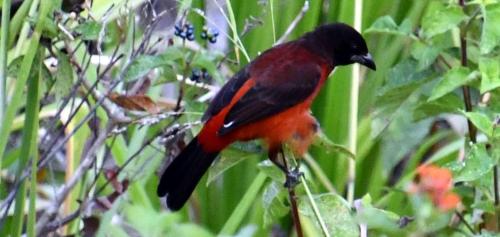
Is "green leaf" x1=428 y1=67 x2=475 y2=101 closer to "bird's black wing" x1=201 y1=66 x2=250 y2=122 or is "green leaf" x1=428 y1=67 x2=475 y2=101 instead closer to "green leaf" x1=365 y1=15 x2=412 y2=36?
"green leaf" x1=365 y1=15 x2=412 y2=36

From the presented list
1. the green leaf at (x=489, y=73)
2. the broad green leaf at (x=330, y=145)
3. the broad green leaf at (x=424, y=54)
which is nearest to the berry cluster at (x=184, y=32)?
the broad green leaf at (x=330, y=145)

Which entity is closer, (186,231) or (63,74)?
(186,231)

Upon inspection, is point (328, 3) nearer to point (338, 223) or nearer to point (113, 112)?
point (113, 112)

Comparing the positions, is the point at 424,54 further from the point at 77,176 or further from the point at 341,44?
the point at 77,176

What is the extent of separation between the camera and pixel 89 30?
2.05m

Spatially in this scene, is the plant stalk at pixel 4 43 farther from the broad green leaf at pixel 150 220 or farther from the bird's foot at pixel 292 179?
the broad green leaf at pixel 150 220

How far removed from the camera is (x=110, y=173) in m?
2.50

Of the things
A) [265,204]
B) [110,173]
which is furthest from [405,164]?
[265,204]

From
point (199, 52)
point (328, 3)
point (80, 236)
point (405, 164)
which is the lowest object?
point (405, 164)

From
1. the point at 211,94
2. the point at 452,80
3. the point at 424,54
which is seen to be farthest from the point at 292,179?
the point at 211,94

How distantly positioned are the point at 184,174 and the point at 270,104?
266 mm

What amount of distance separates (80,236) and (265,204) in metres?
0.68

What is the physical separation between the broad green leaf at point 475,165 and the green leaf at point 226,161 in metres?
0.41

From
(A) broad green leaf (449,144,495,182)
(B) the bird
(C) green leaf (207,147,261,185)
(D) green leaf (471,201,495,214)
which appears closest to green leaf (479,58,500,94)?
(A) broad green leaf (449,144,495,182)
